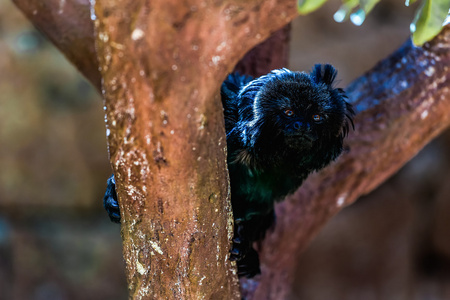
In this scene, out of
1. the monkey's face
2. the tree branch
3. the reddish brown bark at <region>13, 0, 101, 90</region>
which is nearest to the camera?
the monkey's face

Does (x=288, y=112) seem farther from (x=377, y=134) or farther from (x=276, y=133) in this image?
(x=377, y=134)

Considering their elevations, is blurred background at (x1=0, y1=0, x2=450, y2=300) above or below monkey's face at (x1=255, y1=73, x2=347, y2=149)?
above

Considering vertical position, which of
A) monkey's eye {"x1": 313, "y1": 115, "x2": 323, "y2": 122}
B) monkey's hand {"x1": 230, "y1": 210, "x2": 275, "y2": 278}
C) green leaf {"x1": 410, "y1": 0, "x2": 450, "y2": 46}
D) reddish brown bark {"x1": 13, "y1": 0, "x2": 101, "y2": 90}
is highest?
reddish brown bark {"x1": 13, "y1": 0, "x2": 101, "y2": 90}

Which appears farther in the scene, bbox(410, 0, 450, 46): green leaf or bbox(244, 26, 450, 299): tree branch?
bbox(244, 26, 450, 299): tree branch

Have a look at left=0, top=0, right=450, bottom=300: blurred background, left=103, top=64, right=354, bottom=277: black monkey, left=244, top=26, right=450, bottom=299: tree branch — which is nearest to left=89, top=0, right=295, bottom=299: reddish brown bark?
left=103, top=64, right=354, bottom=277: black monkey

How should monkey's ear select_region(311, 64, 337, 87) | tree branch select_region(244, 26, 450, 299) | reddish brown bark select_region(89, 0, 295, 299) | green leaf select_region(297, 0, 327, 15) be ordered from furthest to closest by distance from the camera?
tree branch select_region(244, 26, 450, 299) < monkey's ear select_region(311, 64, 337, 87) < reddish brown bark select_region(89, 0, 295, 299) < green leaf select_region(297, 0, 327, 15)

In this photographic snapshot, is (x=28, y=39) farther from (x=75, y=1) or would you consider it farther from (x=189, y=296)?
(x=189, y=296)

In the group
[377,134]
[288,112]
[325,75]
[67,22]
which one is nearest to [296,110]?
[288,112]

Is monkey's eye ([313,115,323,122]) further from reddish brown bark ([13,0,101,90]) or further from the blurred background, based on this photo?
the blurred background
